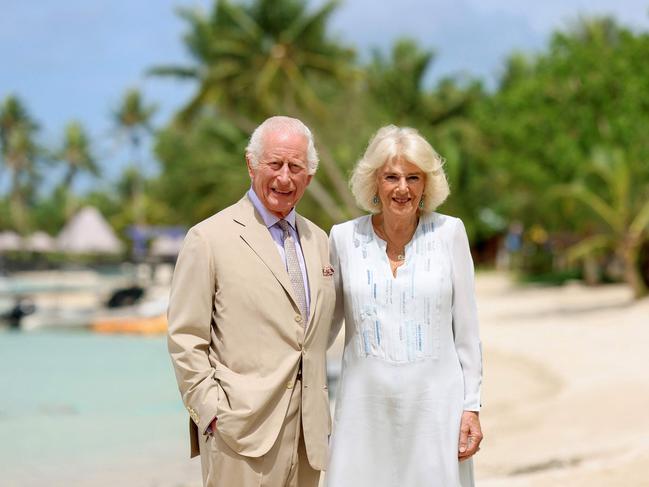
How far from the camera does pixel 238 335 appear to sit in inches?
112

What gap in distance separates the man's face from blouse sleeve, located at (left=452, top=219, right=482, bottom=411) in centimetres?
60

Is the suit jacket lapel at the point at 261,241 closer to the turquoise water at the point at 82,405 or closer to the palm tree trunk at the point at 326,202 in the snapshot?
the turquoise water at the point at 82,405

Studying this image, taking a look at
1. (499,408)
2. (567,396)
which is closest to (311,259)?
(567,396)

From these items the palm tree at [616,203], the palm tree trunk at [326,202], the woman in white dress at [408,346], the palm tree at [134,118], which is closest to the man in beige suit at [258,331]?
the woman in white dress at [408,346]

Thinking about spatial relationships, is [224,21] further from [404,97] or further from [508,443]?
[508,443]

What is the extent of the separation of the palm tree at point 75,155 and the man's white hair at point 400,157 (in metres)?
66.7

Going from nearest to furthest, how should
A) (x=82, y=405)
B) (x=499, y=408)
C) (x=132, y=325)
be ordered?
(x=499, y=408), (x=82, y=405), (x=132, y=325)

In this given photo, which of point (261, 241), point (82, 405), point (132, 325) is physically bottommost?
point (82, 405)

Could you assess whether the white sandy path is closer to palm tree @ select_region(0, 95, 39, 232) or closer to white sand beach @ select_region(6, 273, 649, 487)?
white sand beach @ select_region(6, 273, 649, 487)

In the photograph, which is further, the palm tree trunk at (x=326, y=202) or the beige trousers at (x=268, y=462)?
the palm tree trunk at (x=326, y=202)

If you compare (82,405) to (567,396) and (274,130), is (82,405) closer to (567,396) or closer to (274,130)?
(567,396)

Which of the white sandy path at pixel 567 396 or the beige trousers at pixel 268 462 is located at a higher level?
the beige trousers at pixel 268 462

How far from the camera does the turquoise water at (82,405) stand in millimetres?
9773

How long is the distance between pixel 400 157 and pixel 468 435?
1000 millimetres
